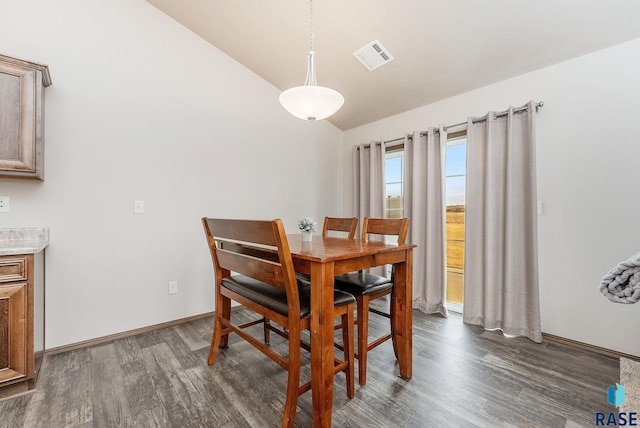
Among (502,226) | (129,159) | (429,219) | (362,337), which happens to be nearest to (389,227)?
(362,337)

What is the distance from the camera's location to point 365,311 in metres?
1.70

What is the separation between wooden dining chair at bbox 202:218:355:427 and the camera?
130 cm

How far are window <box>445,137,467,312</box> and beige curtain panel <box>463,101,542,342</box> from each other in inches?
10.2

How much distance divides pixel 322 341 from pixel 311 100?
4.45 ft

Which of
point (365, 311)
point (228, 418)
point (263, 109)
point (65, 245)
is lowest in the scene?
point (228, 418)

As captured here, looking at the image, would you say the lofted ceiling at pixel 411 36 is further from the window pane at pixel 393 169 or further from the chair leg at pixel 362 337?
the chair leg at pixel 362 337

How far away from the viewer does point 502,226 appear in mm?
2469

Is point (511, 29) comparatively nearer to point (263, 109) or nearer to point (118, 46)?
point (263, 109)

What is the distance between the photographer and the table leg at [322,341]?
1284 millimetres

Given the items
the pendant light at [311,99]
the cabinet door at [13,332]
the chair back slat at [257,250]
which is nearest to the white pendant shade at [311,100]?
the pendant light at [311,99]

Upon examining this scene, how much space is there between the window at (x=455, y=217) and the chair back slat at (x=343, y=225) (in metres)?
1.23

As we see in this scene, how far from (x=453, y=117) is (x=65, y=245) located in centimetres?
361

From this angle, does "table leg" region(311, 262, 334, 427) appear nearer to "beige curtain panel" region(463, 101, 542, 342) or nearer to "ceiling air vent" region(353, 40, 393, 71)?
"beige curtain panel" region(463, 101, 542, 342)

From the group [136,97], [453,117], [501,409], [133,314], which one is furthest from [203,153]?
[501,409]
